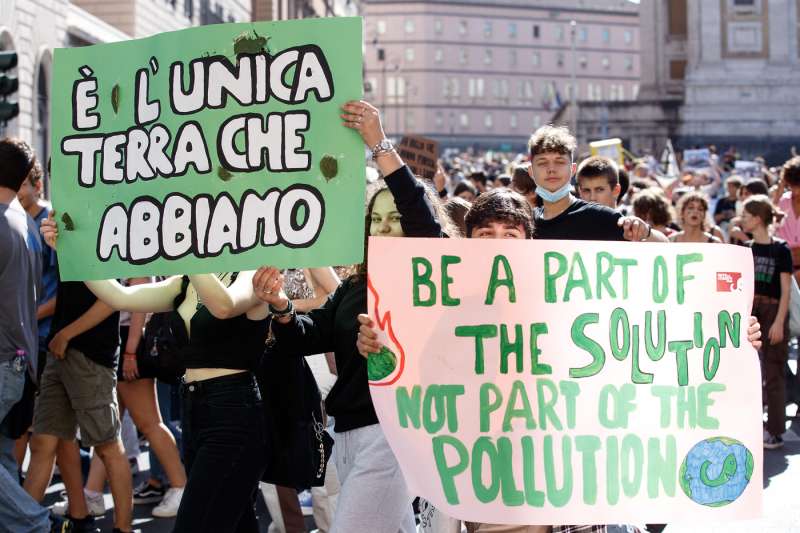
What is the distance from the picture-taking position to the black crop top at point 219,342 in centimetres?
407

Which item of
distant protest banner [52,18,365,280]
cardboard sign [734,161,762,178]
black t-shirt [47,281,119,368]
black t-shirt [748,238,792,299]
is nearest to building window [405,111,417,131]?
cardboard sign [734,161,762,178]

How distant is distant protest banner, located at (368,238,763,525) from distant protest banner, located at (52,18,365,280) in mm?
399

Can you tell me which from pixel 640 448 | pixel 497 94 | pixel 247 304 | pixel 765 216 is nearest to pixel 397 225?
pixel 247 304

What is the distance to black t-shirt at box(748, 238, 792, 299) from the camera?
835cm

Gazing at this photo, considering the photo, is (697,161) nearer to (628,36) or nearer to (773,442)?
(773,442)

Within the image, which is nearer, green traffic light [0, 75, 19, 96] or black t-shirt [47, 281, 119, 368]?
black t-shirt [47, 281, 119, 368]

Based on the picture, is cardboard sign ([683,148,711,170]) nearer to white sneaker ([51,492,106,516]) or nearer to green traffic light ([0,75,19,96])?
green traffic light ([0,75,19,96])

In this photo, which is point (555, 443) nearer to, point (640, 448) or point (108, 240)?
point (640, 448)

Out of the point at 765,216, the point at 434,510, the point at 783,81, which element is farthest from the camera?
the point at 783,81

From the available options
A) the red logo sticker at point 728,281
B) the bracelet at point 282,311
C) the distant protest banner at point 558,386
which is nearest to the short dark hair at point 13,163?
the bracelet at point 282,311

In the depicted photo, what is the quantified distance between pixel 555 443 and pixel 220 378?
118 cm

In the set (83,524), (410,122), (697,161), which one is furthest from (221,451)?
(410,122)

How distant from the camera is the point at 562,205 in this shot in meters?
5.20

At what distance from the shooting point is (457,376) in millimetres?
3514
